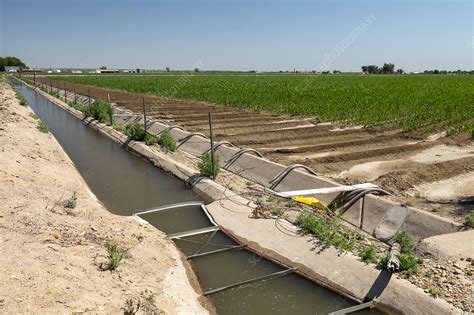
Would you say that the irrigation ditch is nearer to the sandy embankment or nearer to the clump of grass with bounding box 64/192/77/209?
the sandy embankment

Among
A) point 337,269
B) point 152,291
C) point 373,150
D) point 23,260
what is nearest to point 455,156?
point 373,150

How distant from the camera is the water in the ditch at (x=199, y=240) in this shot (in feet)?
16.0

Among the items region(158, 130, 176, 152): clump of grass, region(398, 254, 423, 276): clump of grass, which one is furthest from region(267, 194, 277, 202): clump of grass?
region(158, 130, 176, 152): clump of grass

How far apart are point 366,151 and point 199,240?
6.38 m

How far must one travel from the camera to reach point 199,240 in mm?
6594

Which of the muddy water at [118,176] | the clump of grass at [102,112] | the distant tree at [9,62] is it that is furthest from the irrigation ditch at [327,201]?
the distant tree at [9,62]

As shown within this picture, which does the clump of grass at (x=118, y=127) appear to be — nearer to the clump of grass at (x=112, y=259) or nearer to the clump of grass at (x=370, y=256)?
the clump of grass at (x=112, y=259)

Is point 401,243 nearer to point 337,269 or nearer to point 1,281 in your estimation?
point 337,269

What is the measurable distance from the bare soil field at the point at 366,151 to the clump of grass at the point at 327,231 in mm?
1789

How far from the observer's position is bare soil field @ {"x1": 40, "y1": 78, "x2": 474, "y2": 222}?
26.1ft

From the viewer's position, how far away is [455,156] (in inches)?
434

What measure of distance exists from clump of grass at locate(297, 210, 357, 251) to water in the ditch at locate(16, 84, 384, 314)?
0.73m

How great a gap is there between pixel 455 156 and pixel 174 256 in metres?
8.82

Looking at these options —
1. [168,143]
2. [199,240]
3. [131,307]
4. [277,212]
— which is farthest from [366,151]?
[131,307]
